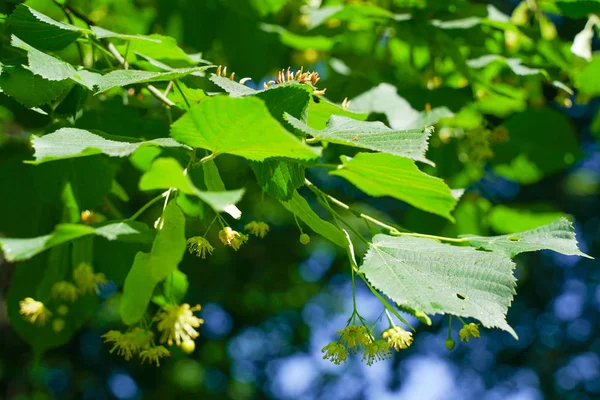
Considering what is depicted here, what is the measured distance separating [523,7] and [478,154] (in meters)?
0.74

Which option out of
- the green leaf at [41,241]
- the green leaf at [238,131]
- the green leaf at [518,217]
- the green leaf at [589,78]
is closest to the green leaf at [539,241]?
the green leaf at [238,131]

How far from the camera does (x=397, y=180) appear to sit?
101cm

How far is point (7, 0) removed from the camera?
4.55ft

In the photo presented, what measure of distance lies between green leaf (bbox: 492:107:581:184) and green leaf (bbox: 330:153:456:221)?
44.8 inches

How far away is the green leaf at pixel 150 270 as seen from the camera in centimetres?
91

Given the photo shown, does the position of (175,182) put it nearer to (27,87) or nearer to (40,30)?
(27,87)

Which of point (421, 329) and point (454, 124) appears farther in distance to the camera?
point (421, 329)

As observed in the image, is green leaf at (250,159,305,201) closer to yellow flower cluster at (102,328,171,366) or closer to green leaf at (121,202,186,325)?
green leaf at (121,202,186,325)

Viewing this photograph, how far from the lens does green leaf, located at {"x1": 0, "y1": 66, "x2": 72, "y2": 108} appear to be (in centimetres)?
105

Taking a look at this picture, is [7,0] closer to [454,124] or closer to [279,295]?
[454,124]

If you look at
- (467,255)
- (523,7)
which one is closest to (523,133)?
(523,7)

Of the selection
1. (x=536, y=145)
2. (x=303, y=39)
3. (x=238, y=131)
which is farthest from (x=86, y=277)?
(x=536, y=145)

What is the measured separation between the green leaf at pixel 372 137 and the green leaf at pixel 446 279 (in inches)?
7.5

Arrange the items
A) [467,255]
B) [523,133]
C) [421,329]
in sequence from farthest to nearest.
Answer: [421,329]
[523,133]
[467,255]
